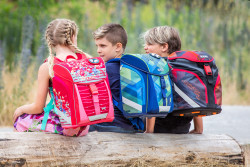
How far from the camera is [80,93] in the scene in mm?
2670

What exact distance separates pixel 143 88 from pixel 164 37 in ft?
2.42

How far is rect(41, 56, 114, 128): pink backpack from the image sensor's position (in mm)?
2664

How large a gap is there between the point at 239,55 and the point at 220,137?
6.71 meters

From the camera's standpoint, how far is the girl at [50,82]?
9.61ft

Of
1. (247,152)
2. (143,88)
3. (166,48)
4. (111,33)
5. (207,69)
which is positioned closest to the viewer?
(143,88)

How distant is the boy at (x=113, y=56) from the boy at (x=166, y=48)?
23 centimetres

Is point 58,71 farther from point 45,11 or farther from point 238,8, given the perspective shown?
point 238,8

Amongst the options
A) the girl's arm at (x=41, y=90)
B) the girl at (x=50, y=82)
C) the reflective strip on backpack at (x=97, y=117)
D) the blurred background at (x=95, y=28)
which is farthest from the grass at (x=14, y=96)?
the reflective strip on backpack at (x=97, y=117)

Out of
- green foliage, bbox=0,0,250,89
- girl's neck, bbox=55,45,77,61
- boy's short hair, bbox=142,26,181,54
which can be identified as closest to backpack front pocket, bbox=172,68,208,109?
boy's short hair, bbox=142,26,181,54

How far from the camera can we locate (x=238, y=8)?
416 inches

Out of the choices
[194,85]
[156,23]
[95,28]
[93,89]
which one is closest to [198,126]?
[194,85]

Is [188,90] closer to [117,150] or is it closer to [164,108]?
[164,108]

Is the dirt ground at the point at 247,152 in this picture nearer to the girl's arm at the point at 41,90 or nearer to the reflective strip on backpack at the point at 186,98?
the reflective strip on backpack at the point at 186,98

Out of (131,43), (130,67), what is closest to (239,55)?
(131,43)
